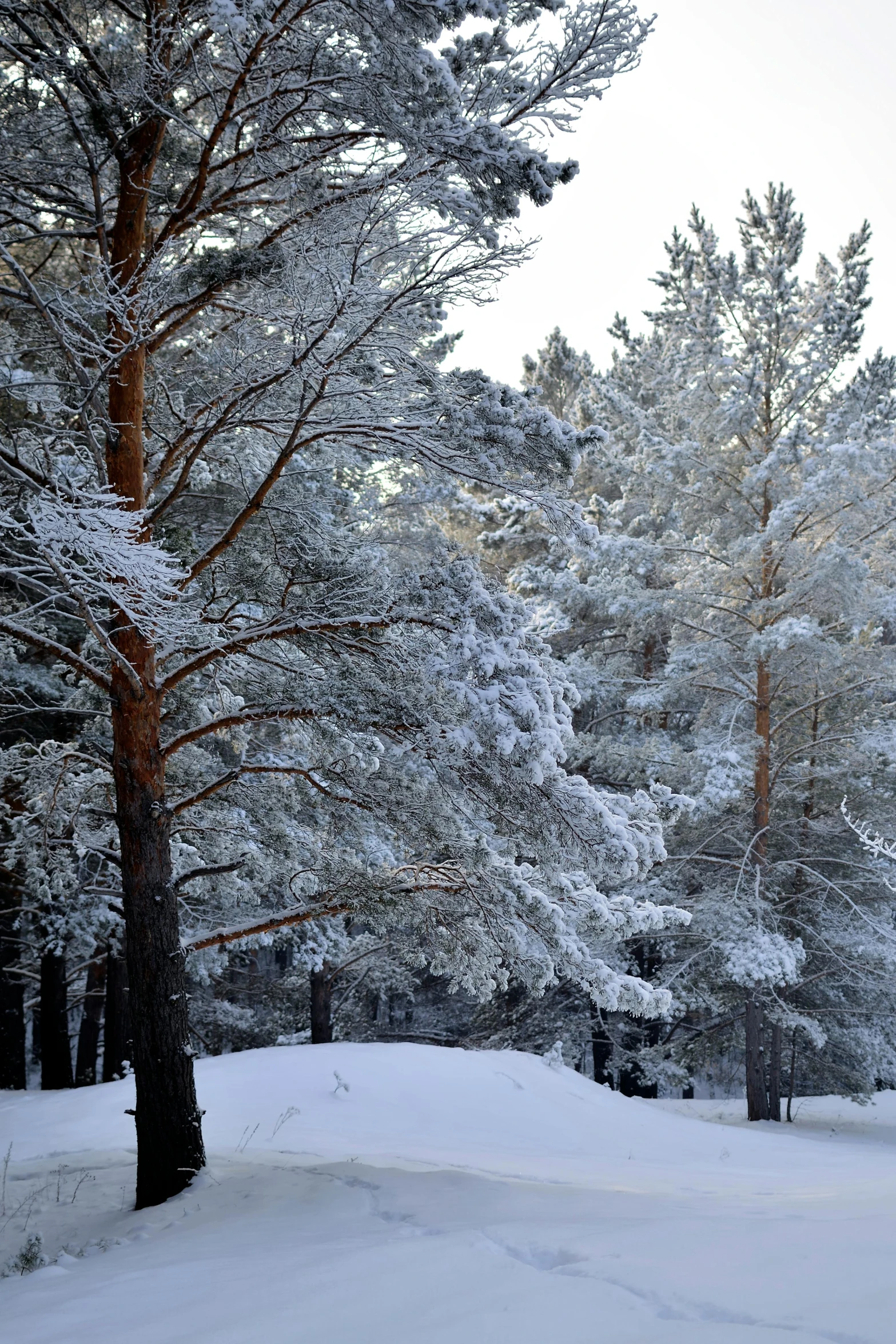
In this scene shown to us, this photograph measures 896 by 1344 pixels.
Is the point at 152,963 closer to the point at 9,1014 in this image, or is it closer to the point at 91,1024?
the point at 9,1014

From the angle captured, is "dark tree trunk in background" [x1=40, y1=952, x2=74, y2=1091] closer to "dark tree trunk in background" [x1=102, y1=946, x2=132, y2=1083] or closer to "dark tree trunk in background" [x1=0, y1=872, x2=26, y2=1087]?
"dark tree trunk in background" [x1=0, y1=872, x2=26, y2=1087]

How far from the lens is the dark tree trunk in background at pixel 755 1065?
1362 centimetres

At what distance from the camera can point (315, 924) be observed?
46.3ft

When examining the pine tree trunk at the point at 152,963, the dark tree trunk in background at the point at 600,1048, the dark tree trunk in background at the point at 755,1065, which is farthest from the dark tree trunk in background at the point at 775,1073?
the pine tree trunk at the point at 152,963

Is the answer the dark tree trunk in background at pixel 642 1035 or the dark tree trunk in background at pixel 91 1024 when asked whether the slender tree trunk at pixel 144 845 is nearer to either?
the dark tree trunk in background at pixel 91 1024

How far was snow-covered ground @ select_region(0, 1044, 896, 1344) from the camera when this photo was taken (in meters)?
2.77

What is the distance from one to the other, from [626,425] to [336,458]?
30.0ft

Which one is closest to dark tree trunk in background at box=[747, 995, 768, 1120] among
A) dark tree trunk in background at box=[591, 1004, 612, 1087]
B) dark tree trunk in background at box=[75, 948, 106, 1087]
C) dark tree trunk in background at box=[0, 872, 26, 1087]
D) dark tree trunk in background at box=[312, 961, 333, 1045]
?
dark tree trunk in background at box=[591, 1004, 612, 1087]

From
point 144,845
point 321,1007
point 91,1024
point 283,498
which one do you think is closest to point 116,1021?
point 91,1024

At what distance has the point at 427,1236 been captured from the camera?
13.1ft

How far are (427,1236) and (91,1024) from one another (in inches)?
578

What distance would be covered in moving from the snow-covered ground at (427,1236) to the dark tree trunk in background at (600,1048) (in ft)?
25.9

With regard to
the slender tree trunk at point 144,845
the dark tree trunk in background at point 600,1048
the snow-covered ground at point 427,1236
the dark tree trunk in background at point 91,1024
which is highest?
the slender tree trunk at point 144,845

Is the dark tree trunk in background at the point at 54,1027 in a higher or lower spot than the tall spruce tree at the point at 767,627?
lower
